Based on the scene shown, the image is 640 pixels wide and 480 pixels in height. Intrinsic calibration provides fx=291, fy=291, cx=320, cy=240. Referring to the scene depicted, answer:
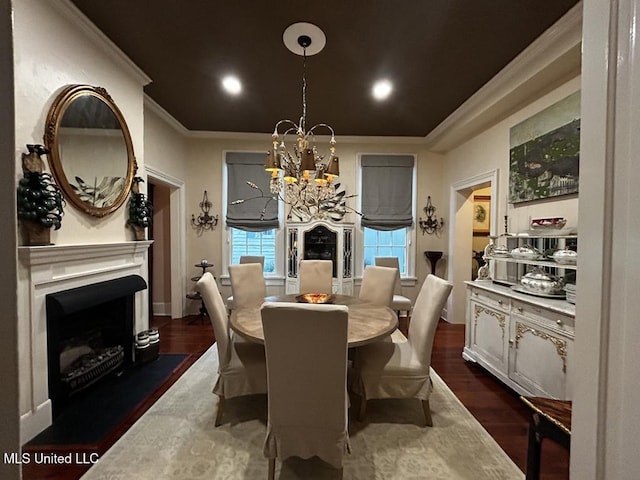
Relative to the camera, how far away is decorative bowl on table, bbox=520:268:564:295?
2264 mm

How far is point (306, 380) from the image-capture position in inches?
56.1

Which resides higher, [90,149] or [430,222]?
[90,149]

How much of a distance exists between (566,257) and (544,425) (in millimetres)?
1451

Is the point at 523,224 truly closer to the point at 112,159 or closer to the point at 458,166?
the point at 458,166

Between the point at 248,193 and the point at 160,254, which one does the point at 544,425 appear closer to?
the point at 248,193

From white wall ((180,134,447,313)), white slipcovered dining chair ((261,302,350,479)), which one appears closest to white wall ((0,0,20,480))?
white slipcovered dining chair ((261,302,350,479))

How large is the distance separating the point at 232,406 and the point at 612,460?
224 centimetres

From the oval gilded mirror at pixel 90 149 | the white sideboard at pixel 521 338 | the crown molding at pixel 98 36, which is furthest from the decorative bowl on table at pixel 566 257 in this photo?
the crown molding at pixel 98 36

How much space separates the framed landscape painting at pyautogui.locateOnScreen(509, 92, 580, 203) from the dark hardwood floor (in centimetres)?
177

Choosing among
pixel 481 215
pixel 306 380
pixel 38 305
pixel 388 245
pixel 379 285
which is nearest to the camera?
pixel 306 380

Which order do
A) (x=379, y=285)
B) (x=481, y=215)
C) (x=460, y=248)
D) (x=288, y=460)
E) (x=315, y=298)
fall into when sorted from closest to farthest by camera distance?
(x=288, y=460) → (x=315, y=298) → (x=379, y=285) → (x=460, y=248) → (x=481, y=215)

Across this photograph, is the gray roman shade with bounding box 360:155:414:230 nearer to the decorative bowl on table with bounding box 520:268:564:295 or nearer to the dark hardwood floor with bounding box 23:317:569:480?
the dark hardwood floor with bounding box 23:317:569:480

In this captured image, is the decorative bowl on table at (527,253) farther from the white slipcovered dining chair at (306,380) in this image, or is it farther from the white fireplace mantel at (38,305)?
the white fireplace mantel at (38,305)

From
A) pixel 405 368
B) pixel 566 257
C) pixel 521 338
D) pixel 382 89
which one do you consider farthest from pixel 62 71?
pixel 521 338
